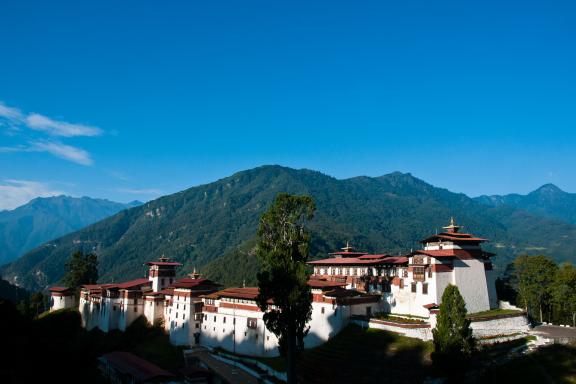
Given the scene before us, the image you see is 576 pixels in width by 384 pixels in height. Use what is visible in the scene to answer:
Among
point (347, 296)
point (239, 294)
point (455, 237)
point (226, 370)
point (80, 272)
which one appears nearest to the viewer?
point (226, 370)

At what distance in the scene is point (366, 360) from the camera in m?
48.5

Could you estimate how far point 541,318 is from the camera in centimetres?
6844

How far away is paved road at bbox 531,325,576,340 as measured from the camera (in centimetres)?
5087

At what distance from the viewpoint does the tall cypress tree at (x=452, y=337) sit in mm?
39062

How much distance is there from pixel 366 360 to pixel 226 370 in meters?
17.2

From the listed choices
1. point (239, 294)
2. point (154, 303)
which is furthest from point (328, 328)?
point (154, 303)

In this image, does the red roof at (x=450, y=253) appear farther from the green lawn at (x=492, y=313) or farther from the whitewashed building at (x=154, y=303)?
the whitewashed building at (x=154, y=303)

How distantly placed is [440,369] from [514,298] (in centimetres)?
4375

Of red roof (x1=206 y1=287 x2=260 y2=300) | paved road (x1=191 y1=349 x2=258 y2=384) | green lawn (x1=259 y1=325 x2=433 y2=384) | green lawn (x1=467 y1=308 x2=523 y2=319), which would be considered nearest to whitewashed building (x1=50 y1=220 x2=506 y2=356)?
red roof (x1=206 y1=287 x2=260 y2=300)

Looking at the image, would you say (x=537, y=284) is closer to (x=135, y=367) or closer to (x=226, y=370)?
(x=226, y=370)

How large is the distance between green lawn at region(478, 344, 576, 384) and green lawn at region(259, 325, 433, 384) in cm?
630

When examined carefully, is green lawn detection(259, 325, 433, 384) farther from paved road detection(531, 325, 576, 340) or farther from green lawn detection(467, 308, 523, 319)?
paved road detection(531, 325, 576, 340)

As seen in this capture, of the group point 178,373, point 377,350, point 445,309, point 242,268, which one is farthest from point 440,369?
point 242,268

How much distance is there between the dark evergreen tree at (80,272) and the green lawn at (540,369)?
90170mm
